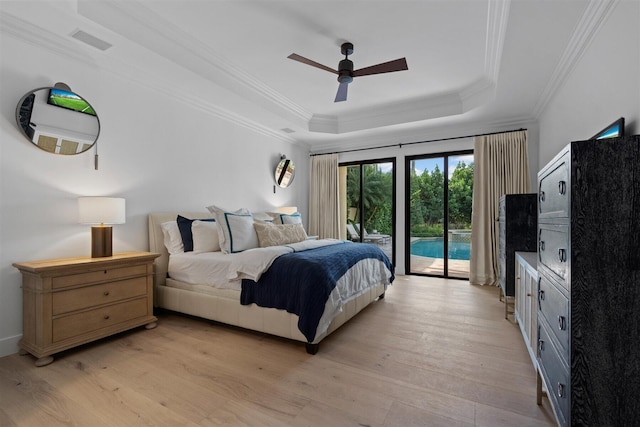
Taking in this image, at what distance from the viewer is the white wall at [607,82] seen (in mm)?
1702

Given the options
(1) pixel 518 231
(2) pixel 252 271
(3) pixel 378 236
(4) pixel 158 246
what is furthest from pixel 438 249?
(4) pixel 158 246

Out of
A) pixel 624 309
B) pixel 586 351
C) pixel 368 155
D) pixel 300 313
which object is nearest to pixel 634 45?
pixel 624 309

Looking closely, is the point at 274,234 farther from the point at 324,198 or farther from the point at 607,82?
the point at 607,82

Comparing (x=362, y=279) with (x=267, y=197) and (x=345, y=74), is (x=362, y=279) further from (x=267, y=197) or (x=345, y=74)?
(x=267, y=197)

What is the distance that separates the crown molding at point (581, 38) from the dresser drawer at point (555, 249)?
1.60m

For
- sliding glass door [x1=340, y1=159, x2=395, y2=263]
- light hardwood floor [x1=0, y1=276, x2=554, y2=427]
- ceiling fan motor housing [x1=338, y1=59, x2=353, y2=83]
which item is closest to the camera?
light hardwood floor [x1=0, y1=276, x2=554, y2=427]

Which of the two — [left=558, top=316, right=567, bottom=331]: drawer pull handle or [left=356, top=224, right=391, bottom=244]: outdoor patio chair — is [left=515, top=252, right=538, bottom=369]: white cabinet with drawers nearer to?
[left=558, top=316, right=567, bottom=331]: drawer pull handle

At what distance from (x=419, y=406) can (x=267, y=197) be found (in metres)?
3.99

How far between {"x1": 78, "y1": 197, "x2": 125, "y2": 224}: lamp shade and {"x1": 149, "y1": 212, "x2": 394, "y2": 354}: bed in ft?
2.27

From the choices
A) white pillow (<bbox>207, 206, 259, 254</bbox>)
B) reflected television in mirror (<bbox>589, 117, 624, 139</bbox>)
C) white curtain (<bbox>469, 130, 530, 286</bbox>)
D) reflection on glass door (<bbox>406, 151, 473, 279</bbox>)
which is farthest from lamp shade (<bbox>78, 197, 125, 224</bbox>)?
white curtain (<bbox>469, 130, 530, 286</bbox>)

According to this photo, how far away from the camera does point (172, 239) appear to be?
10.9 ft

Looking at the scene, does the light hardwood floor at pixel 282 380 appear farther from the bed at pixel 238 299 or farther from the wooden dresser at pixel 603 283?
the wooden dresser at pixel 603 283

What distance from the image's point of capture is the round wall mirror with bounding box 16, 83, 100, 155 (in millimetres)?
2439

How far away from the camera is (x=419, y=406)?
1.71 metres
